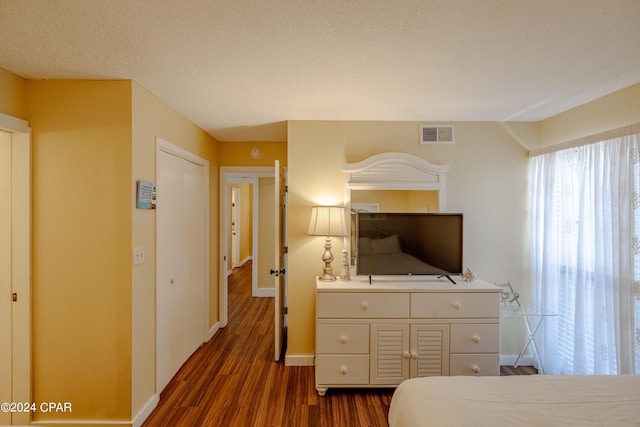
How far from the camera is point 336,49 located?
1600 millimetres

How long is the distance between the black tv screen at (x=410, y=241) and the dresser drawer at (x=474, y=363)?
69 centimetres

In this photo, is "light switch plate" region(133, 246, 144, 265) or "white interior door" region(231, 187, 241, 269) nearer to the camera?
"light switch plate" region(133, 246, 144, 265)

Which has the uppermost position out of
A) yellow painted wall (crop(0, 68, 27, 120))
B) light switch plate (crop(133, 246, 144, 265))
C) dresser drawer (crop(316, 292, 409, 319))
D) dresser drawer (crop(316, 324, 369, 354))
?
yellow painted wall (crop(0, 68, 27, 120))

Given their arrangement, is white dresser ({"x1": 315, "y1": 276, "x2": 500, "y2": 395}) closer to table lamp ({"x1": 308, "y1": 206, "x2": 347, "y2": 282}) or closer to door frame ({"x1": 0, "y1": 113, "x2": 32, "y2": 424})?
table lamp ({"x1": 308, "y1": 206, "x2": 347, "y2": 282})

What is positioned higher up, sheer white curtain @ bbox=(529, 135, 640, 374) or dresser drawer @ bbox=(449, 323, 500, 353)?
sheer white curtain @ bbox=(529, 135, 640, 374)

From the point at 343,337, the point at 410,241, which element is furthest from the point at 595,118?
the point at 343,337

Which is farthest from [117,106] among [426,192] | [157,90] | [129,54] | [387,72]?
[426,192]

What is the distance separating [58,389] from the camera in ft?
6.46

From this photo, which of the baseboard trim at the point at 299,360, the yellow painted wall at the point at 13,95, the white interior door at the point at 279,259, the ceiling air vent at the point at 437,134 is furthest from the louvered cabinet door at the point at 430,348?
the yellow painted wall at the point at 13,95

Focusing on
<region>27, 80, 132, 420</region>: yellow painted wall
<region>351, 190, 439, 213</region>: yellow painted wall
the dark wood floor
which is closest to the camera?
<region>27, 80, 132, 420</region>: yellow painted wall

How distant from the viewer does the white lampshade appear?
8.55 feet

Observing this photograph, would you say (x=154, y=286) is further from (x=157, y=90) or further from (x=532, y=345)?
(x=532, y=345)

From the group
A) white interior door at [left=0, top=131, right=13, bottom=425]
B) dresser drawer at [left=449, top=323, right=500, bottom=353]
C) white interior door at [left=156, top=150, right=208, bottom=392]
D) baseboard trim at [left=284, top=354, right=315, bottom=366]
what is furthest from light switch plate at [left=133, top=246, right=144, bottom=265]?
dresser drawer at [left=449, top=323, right=500, bottom=353]

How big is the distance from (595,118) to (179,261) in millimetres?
3699
